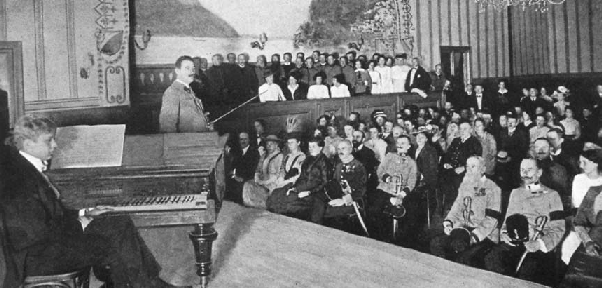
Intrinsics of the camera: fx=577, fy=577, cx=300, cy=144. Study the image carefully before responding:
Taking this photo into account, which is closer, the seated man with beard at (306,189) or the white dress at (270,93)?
the seated man with beard at (306,189)

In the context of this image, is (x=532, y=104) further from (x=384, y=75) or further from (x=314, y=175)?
(x=314, y=175)

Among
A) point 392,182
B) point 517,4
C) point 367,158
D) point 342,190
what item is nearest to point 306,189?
point 342,190

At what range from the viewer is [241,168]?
23.3 feet

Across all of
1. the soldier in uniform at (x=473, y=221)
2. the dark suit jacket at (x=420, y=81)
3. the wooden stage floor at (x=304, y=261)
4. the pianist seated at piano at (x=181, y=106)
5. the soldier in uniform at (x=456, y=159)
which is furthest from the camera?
the dark suit jacket at (x=420, y=81)

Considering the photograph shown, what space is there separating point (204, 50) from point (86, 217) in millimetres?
5593

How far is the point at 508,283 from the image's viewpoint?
356 centimetres

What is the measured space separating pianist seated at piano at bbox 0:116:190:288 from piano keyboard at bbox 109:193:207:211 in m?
0.36

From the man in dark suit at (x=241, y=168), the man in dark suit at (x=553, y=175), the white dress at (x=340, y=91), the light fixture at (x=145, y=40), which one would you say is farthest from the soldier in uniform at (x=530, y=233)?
the light fixture at (x=145, y=40)

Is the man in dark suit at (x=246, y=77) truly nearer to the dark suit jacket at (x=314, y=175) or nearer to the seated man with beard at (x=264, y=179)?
the seated man with beard at (x=264, y=179)

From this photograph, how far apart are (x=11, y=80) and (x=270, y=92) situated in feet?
11.7

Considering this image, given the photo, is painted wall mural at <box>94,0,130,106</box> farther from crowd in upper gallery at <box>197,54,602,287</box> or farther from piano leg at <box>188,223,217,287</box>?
piano leg at <box>188,223,217,287</box>

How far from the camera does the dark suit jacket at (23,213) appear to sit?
101 inches

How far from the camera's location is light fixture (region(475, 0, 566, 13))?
356 inches

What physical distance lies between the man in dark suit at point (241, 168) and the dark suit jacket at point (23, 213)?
4199 millimetres
